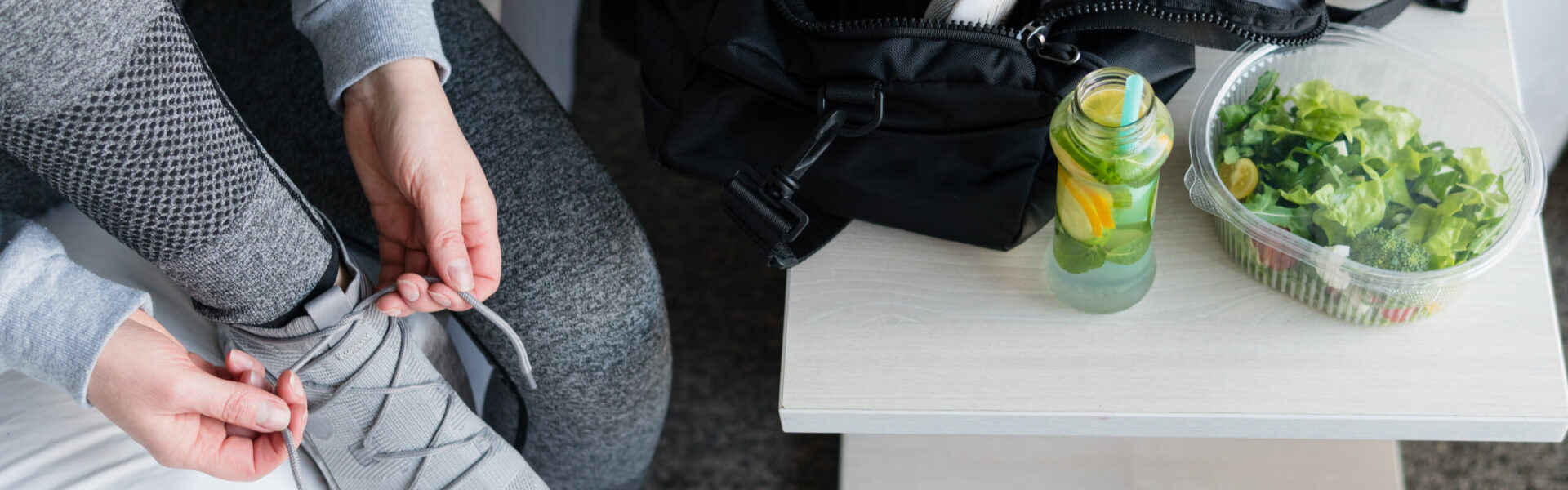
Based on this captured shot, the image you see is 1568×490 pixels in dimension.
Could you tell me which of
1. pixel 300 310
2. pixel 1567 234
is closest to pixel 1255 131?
pixel 300 310

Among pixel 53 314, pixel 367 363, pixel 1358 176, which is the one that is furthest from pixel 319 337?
pixel 1358 176

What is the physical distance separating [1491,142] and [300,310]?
0.77 metres

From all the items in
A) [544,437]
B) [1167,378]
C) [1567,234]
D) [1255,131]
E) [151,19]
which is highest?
[151,19]

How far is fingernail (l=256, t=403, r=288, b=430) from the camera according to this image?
1.96 ft

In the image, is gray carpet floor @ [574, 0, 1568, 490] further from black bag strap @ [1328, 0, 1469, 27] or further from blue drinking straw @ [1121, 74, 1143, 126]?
blue drinking straw @ [1121, 74, 1143, 126]

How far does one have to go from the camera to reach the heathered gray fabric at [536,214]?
743 mm

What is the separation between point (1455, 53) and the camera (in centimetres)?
75

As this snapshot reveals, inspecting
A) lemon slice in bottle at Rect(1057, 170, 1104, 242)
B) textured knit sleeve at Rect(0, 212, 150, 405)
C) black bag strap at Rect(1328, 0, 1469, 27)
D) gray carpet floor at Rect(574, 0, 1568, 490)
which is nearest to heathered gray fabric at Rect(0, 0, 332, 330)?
textured knit sleeve at Rect(0, 212, 150, 405)

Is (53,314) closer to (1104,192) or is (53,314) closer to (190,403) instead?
(190,403)

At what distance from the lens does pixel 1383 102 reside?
2.30 ft

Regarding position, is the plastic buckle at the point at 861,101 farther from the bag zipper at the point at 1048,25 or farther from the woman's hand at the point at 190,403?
the woman's hand at the point at 190,403

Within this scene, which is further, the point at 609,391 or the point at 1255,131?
the point at 609,391

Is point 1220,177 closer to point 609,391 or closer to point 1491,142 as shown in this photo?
point 1491,142

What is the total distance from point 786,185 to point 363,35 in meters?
0.30
